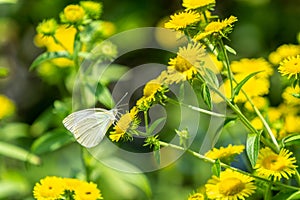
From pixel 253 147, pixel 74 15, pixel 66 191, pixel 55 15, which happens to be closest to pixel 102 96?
pixel 74 15

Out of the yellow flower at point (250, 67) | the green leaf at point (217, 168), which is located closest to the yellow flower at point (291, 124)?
the yellow flower at point (250, 67)

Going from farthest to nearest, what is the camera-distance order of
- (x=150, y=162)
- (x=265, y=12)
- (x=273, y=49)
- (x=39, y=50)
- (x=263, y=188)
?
(x=39, y=50), (x=265, y=12), (x=273, y=49), (x=150, y=162), (x=263, y=188)

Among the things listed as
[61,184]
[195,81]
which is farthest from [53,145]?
[195,81]

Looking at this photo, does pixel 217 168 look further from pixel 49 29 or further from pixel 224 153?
pixel 49 29

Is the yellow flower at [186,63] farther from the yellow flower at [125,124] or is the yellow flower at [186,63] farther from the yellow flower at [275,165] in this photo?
the yellow flower at [275,165]

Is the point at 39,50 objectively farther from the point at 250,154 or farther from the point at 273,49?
the point at 250,154

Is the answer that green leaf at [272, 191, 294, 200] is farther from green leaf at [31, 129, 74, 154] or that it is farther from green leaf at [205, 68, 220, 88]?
green leaf at [31, 129, 74, 154]
